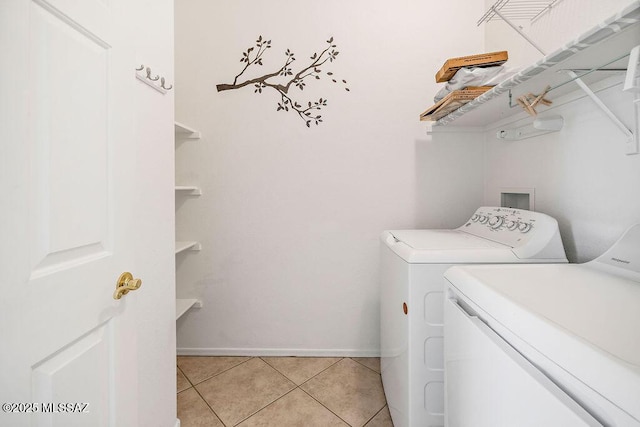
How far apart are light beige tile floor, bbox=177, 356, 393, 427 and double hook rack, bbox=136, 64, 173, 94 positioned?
1629 millimetres

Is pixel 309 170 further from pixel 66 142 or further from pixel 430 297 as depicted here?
pixel 66 142

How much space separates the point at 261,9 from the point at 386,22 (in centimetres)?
89

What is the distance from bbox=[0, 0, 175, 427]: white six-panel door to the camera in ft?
1.67

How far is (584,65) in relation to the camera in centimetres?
91

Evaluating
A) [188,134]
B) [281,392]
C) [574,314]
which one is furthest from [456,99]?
[281,392]

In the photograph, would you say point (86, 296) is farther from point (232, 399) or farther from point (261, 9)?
point (261, 9)

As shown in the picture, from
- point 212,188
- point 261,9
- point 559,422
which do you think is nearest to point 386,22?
point 261,9

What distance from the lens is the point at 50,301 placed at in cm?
58

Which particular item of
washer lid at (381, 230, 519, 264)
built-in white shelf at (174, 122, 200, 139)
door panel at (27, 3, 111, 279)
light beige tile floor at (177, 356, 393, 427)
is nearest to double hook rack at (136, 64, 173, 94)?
door panel at (27, 3, 111, 279)

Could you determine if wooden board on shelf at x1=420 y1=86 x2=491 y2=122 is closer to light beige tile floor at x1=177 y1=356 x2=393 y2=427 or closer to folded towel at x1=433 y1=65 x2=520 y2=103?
folded towel at x1=433 y1=65 x2=520 y2=103

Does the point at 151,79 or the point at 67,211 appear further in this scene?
the point at 151,79

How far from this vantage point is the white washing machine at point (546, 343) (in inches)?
15.7

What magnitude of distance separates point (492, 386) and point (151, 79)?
1464mm

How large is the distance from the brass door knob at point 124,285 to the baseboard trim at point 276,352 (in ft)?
4.69
